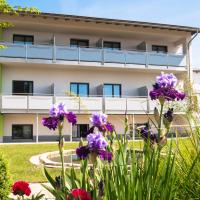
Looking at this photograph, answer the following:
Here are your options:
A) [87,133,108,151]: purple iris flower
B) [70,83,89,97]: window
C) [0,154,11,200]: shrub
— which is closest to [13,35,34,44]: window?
[70,83,89,97]: window

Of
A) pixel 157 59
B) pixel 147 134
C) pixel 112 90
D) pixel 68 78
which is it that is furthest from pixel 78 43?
pixel 147 134

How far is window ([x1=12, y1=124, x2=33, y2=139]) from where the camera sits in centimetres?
2545

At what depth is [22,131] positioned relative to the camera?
25703mm

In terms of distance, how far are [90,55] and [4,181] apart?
850 inches

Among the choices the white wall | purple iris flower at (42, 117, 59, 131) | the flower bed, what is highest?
the white wall

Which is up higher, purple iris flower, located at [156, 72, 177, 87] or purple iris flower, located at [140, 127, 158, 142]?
purple iris flower, located at [156, 72, 177, 87]

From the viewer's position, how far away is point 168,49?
1243 inches

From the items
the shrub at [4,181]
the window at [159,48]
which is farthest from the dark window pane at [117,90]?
the shrub at [4,181]

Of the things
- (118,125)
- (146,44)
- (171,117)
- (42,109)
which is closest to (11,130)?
(42,109)

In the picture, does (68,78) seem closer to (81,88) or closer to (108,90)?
(81,88)

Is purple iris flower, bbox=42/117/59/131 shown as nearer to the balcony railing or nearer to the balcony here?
the balcony

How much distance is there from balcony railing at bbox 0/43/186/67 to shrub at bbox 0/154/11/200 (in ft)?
65.1

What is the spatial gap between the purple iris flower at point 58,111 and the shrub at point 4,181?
9.75 feet

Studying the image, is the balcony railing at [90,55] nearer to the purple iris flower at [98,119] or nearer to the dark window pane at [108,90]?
the dark window pane at [108,90]
